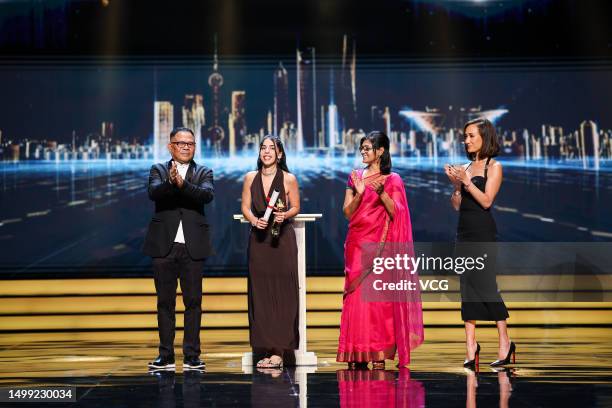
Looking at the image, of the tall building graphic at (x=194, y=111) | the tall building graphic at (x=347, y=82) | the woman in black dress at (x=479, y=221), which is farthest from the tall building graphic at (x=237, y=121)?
the woman in black dress at (x=479, y=221)

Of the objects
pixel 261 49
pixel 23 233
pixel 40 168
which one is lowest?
pixel 23 233

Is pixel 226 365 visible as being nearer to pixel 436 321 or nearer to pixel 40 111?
pixel 436 321

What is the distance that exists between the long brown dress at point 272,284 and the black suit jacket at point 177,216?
31 centimetres

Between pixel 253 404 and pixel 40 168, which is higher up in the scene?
pixel 40 168

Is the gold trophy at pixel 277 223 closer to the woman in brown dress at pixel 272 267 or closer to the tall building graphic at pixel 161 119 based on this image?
the woman in brown dress at pixel 272 267

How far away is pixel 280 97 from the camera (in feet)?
26.5

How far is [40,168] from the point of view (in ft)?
26.4

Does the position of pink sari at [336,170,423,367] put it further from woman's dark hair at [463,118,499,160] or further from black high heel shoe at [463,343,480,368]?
woman's dark hair at [463,118,499,160]

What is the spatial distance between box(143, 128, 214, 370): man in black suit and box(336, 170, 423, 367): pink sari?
0.80m

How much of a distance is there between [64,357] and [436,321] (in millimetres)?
3136

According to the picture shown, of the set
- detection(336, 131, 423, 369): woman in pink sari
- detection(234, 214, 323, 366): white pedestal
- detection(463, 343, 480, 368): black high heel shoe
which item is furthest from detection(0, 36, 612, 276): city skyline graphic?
detection(463, 343, 480, 368): black high heel shoe

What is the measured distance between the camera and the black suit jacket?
4.67 metres

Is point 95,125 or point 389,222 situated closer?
point 389,222

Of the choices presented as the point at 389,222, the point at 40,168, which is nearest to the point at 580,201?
the point at 389,222
